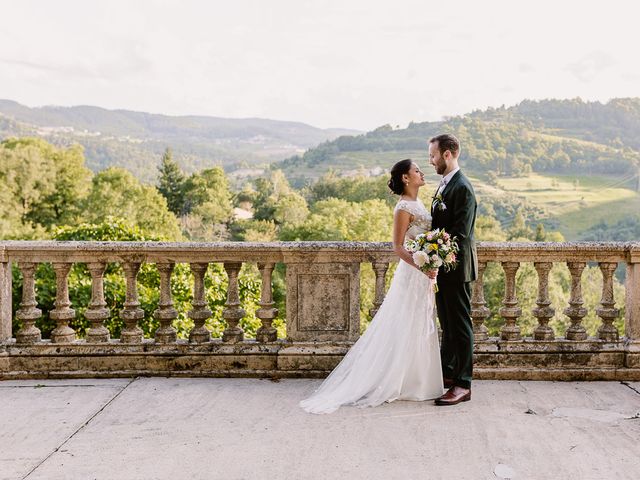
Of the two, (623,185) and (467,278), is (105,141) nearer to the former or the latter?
A: (623,185)

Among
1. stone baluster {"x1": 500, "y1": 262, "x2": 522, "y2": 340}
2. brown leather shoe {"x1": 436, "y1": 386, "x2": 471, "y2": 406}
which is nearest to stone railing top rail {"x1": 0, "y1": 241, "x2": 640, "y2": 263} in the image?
stone baluster {"x1": 500, "y1": 262, "x2": 522, "y2": 340}

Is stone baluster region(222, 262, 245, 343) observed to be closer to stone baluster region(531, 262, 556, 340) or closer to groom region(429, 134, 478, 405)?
groom region(429, 134, 478, 405)

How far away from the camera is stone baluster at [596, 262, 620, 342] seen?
561 cm

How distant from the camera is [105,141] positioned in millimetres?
154375

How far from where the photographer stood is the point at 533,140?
10081cm

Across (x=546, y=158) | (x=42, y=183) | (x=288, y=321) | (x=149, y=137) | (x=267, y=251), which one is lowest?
(x=288, y=321)

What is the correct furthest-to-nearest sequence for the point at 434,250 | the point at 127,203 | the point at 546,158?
1. the point at 546,158
2. the point at 127,203
3. the point at 434,250

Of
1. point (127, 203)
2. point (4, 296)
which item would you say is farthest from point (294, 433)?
point (127, 203)

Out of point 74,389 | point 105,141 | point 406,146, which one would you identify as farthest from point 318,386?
point 105,141

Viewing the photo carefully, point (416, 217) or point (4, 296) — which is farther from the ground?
point (416, 217)

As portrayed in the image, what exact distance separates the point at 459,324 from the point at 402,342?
1.41 ft

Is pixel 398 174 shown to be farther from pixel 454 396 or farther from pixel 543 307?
pixel 543 307

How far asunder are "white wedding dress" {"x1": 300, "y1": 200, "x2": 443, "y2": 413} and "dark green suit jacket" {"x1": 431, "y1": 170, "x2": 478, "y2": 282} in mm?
147

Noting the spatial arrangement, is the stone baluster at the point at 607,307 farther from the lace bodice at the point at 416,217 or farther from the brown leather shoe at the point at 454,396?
the lace bodice at the point at 416,217
